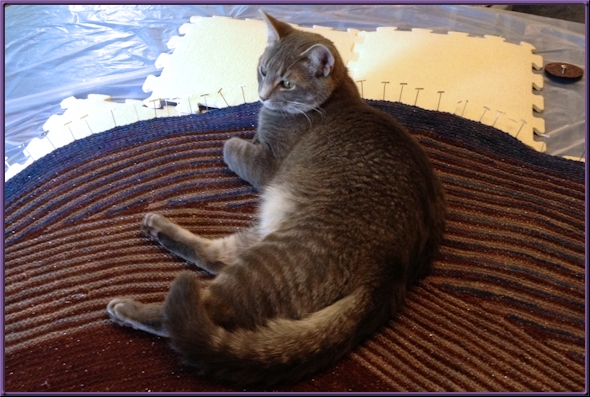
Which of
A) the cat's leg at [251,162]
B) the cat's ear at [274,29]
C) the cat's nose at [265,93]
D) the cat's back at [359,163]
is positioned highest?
the cat's ear at [274,29]

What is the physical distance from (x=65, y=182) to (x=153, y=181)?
25 cm

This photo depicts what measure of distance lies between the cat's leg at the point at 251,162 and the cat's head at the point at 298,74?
0.14 m

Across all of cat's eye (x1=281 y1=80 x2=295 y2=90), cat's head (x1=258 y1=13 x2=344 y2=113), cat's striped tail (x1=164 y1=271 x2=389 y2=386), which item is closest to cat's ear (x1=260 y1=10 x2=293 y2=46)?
cat's head (x1=258 y1=13 x2=344 y2=113)

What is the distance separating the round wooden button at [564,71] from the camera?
187 centimetres

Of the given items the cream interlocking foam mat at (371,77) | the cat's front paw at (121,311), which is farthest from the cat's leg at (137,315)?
the cream interlocking foam mat at (371,77)

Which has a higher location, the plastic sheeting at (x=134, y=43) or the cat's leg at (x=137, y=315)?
the plastic sheeting at (x=134, y=43)

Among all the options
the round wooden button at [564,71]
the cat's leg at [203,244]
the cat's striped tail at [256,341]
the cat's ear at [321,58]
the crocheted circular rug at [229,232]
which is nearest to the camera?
the cat's striped tail at [256,341]

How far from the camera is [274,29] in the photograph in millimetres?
1408

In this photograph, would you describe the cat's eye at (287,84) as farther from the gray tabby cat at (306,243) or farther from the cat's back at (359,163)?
the cat's back at (359,163)

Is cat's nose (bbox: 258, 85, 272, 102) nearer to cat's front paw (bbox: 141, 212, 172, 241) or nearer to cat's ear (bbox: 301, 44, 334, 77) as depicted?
cat's ear (bbox: 301, 44, 334, 77)

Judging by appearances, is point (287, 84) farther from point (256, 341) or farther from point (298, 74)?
point (256, 341)

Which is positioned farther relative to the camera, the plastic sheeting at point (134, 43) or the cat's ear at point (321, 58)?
the plastic sheeting at point (134, 43)

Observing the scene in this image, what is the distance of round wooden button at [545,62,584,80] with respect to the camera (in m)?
1.87

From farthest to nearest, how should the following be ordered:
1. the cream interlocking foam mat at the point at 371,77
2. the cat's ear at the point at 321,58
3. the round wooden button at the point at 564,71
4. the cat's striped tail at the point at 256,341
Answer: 1. the round wooden button at the point at 564,71
2. the cream interlocking foam mat at the point at 371,77
3. the cat's ear at the point at 321,58
4. the cat's striped tail at the point at 256,341
